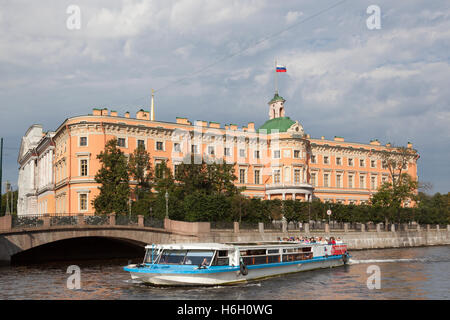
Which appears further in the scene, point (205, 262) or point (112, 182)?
point (112, 182)

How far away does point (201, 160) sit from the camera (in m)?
66.7

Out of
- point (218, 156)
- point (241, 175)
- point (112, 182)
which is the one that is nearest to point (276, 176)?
point (241, 175)

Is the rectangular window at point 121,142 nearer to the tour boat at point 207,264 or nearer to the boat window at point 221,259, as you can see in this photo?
the tour boat at point 207,264

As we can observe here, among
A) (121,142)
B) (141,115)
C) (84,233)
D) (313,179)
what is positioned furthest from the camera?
(313,179)

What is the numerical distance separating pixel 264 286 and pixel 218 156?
152 ft

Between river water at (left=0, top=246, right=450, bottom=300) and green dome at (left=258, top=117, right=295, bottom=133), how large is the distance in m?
45.0

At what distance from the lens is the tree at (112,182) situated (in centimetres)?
5862

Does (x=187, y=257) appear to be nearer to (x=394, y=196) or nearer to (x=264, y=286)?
(x=264, y=286)

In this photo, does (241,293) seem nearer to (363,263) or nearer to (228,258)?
(228,258)

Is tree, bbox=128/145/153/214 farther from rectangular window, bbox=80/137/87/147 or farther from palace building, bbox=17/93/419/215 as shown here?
Result: rectangular window, bbox=80/137/87/147

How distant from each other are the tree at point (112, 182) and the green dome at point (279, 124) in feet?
88.9

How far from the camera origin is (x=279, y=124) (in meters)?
82.6

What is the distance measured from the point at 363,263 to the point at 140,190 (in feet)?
101

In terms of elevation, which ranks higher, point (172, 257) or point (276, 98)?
point (276, 98)
